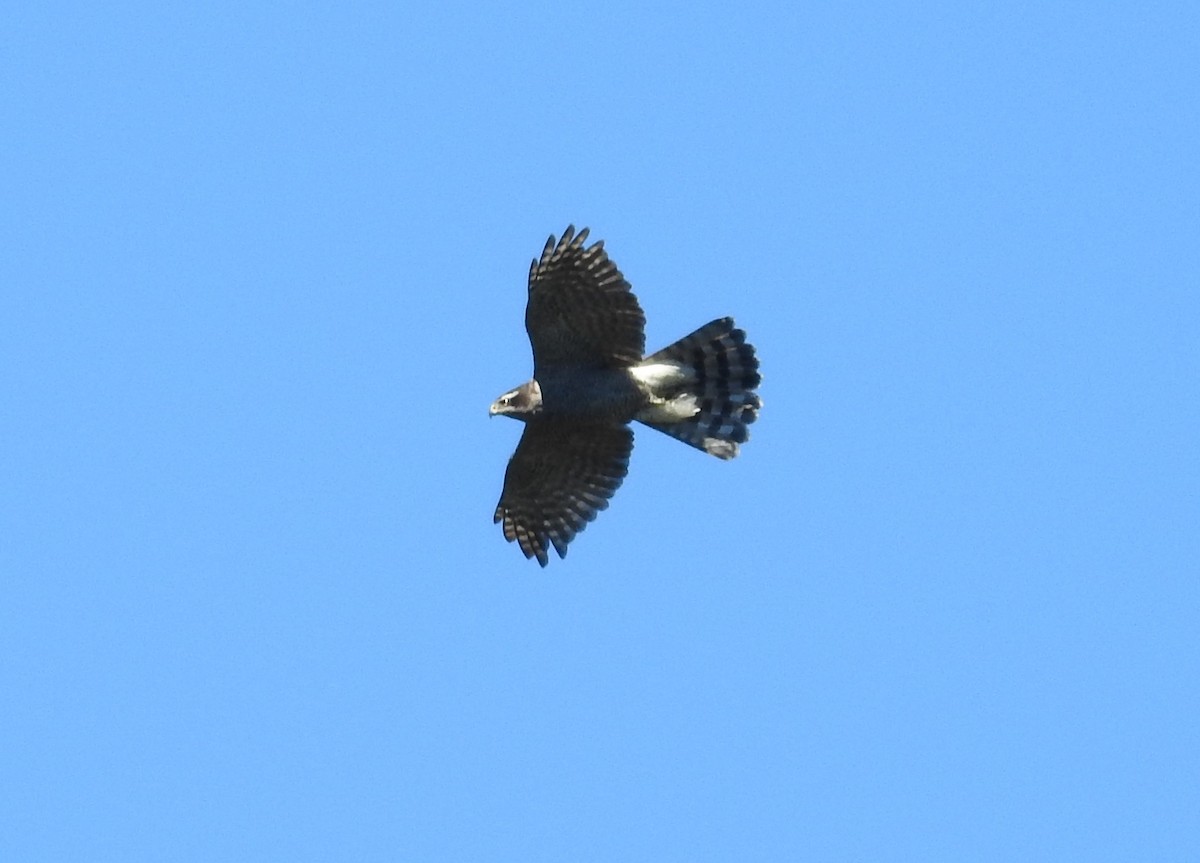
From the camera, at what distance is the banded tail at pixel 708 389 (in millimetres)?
18781

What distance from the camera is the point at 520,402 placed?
60.6 feet

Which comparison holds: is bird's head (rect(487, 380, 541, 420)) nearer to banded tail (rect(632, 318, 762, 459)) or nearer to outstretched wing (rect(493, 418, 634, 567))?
outstretched wing (rect(493, 418, 634, 567))

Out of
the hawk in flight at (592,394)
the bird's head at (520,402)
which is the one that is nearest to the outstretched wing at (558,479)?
the hawk in flight at (592,394)

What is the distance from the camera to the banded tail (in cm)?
1878

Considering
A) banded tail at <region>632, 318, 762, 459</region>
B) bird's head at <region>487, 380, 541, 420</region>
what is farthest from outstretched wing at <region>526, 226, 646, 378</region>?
banded tail at <region>632, 318, 762, 459</region>

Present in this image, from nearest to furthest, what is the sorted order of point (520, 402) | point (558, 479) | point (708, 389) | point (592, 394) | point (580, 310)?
point (580, 310)
point (592, 394)
point (520, 402)
point (708, 389)
point (558, 479)

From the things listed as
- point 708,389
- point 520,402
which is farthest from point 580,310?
point 708,389

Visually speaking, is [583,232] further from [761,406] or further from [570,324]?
[761,406]

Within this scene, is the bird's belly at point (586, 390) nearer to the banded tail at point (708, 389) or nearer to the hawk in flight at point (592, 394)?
the hawk in flight at point (592, 394)

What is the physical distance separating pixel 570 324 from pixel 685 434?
1.62 m

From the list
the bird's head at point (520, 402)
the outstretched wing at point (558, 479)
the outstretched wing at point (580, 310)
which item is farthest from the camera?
the outstretched wing at point (558, 479)

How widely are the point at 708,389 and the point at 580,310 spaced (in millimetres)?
1512

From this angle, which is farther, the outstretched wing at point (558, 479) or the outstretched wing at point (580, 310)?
the outstretched wing at point (558, 479)

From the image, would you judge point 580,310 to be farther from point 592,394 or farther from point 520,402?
point 520,402
